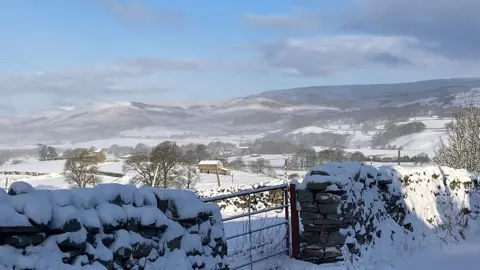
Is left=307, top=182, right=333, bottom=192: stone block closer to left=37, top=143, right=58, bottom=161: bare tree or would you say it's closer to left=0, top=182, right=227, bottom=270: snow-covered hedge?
left=0, top=182, right=227, bottom=270: snow-covered hedge

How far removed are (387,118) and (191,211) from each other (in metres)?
78.9

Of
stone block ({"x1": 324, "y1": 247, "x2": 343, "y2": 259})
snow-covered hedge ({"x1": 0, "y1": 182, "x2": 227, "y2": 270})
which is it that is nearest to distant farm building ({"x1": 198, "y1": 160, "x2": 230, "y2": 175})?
stone block ({"x1": 324, "y1": 247, "x2": 343, "y2": 259})

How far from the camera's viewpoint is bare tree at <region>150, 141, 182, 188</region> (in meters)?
51.2

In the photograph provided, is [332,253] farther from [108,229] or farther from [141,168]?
[141,168]

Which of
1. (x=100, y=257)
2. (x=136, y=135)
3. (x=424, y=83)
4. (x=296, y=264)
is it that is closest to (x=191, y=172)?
(x=136, y=135)

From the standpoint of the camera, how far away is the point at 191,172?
5194cm

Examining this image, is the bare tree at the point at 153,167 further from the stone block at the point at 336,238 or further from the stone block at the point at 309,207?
the stone block at the point at 336,238

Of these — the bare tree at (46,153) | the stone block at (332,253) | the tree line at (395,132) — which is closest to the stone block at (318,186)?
the stone block at (332,253)

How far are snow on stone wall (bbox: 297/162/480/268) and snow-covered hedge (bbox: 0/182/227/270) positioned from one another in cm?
262

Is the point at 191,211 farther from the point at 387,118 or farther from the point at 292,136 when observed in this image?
the point at 387,118

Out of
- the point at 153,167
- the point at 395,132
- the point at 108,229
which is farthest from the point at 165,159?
the point at 108,229

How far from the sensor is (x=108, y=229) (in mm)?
4246

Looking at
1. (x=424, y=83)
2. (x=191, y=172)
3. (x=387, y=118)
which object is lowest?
(x=191, y=172)

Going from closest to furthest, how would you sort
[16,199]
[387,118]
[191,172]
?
[16,199], [191,172], [387,118]
